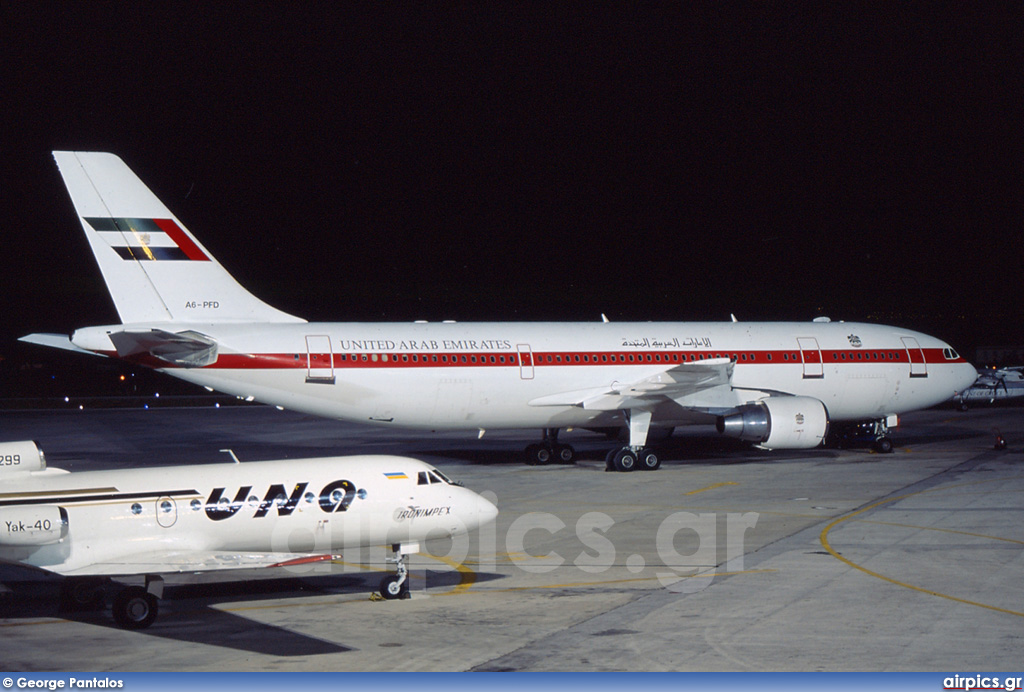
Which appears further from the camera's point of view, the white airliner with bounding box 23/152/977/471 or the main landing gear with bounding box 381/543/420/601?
the white airliner with bounding box 23/152/977/471

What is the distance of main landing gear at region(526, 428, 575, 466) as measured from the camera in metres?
39.1

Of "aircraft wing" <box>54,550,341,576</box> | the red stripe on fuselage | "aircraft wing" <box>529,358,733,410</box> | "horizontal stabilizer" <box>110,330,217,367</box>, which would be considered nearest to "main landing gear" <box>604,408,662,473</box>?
"aircraft wing" <box>529,358,733,410</box>

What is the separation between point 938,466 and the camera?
36750mm

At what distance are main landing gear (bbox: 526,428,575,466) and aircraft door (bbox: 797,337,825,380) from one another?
10.0m

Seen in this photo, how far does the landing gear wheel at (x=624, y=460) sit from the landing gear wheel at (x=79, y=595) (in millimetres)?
21285

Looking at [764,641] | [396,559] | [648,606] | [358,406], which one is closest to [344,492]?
[396,559]

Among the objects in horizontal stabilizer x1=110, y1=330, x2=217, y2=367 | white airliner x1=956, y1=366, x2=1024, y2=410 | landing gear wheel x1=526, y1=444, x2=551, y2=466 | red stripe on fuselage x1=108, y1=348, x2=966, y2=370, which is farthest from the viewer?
white airliner x1=956, y1=366, x2=1024, y2=410

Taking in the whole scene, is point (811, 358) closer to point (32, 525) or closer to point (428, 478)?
point (428, 478)

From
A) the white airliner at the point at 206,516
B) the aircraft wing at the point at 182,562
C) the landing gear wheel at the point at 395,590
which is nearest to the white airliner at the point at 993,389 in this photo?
the white airliner at the point at 206,516

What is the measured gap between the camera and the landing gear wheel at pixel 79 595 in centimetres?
1781

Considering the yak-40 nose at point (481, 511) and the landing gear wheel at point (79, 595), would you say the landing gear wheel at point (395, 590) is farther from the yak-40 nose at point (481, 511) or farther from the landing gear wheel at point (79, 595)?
the landing gear wheel at point (79, 595)

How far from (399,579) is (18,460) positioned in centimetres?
709

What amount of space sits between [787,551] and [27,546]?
1504cm

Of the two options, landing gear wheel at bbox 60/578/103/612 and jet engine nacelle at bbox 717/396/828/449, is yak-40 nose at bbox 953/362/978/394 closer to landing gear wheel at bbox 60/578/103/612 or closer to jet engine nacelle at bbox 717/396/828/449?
jet engine nacelle at bbox 717/396/828/449
